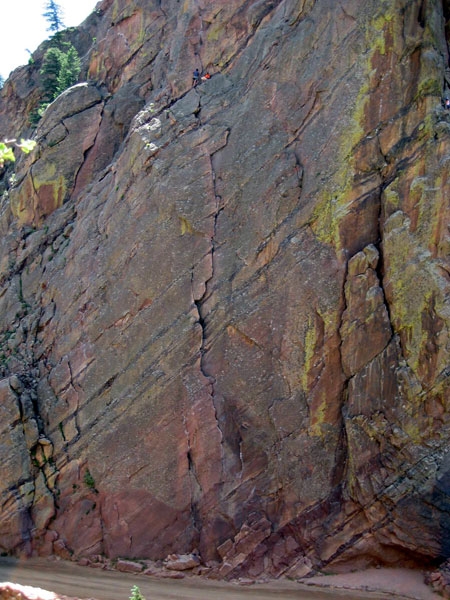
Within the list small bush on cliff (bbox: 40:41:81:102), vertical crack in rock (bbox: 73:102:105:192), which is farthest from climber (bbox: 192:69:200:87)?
small bush on cliff (bbox: 40:41:81:102)

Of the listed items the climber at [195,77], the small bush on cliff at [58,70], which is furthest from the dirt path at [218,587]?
the small bush on cliff at [58,70]

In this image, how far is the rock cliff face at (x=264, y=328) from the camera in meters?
18.7

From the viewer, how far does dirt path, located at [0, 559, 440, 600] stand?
709 inches

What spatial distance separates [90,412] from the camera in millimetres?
21969

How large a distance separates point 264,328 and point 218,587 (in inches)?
322

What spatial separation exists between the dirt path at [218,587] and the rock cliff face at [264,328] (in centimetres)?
56

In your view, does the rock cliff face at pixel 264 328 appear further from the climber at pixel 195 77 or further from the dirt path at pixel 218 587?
the dirt path at pixel 218 587

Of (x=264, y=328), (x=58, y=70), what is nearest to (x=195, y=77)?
(x=264, y=328)

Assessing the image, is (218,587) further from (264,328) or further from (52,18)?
(52,18)

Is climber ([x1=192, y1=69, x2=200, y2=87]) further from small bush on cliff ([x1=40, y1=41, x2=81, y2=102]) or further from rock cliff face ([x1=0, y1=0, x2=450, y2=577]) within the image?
small bush on cliff ([x1=40, y1=41, x2=81, y2=102])

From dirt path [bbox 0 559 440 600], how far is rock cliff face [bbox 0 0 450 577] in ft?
1.84

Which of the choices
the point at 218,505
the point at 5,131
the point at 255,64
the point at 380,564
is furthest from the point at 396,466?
the point at 5,131

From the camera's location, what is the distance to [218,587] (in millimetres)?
→ 18766

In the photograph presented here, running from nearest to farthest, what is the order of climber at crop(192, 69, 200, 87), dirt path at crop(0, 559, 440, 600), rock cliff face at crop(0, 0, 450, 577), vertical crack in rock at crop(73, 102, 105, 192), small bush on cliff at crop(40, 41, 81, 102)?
dirt path at crop(0, 559, 440, 600)
rock cliff face at crop(0, 0, 450, 577)
climber at crop(192, 69, 200, 87)
vertical crack in rock at crop(73, 102, 105, 192)
small bush on cliff at crop(40, 41, 81, 102)
